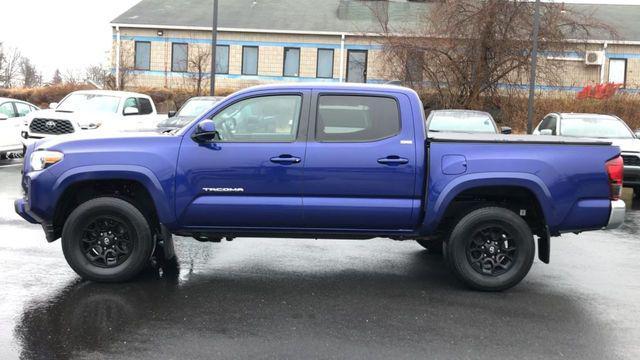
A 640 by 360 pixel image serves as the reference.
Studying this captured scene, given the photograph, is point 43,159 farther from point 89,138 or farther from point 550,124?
point 550,124

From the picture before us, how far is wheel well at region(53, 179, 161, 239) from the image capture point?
20.0 feet

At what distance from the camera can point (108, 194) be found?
6203 millimetres

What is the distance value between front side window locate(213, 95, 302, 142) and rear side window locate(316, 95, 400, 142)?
0.82 feet

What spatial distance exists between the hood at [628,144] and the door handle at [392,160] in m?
8.54

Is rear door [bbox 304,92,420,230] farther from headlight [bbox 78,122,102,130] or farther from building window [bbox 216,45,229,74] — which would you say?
building window [bbox 216,45,229,74]

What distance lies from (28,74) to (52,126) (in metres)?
70.9

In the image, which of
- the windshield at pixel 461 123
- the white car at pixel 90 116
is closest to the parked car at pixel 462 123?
the windshield at pixel 461 123

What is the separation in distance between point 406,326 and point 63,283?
317 centimetres

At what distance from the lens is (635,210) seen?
12.0 m

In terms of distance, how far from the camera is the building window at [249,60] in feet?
121

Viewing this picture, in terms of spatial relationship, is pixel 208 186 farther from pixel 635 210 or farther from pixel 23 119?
pixel 23 119

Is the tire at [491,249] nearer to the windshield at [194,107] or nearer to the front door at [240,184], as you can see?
the front door at [240,184]

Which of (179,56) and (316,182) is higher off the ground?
(179,56)

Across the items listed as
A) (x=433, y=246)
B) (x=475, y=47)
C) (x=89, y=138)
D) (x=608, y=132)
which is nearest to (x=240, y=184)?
(x=89, y=138)
